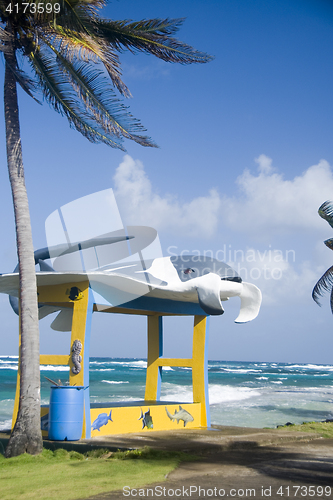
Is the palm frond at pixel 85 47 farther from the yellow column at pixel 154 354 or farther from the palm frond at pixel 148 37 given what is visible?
the yellow column at pixel 154 354

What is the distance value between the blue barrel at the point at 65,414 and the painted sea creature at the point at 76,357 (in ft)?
1.73

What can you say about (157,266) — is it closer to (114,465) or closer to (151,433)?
(151,433)

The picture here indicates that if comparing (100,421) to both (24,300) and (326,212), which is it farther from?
(326,212)

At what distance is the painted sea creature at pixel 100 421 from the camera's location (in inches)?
390

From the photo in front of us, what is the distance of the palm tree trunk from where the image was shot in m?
7.97

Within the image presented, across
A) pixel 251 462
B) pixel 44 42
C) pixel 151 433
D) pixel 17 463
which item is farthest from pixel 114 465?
pixel 44 42

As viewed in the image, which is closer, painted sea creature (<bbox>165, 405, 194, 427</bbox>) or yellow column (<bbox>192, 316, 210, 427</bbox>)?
painted sea creature (<bbox>165, 405, 194, 427</bbox>)

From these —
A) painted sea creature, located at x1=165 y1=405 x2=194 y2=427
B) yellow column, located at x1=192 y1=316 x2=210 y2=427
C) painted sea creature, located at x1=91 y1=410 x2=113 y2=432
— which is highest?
yellow column, located at x1=192 y1=316 x2=210 y2=427

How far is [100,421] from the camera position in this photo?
10.0 m

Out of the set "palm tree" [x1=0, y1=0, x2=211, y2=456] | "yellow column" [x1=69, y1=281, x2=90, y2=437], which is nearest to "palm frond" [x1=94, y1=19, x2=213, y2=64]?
"palm tree" [x1=0, y1=0, x2=211, y2=456]

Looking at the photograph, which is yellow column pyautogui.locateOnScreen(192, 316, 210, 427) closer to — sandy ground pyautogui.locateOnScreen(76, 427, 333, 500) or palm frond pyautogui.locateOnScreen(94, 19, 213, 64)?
sandy ground pyautogui.locateOnScreen(76, 427, 333, 500)

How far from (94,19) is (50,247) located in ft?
14.8

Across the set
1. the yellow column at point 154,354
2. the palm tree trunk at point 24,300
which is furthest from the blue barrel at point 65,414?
the yellow column at point 154,354

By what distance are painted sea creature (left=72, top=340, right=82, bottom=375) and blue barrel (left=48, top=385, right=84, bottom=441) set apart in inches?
20.7
